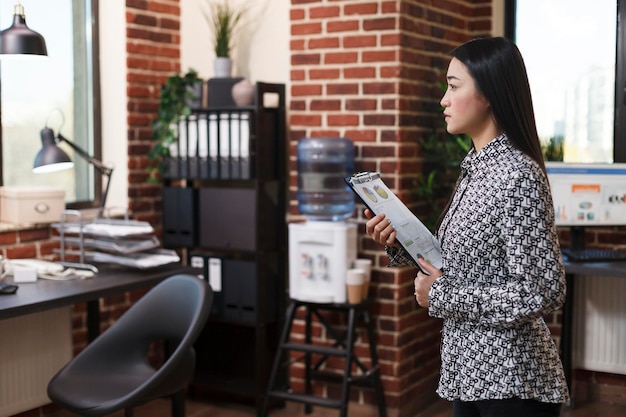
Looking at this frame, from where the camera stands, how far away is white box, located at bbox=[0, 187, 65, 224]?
3.67 m

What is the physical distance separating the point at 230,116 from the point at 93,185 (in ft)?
2.87

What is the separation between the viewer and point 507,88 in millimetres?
1920

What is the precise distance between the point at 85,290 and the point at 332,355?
1155mm

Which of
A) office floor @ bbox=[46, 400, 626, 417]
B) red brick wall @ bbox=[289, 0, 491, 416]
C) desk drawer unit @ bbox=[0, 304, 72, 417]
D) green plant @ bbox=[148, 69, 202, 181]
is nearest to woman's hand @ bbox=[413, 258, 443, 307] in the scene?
red brick wall @ bbox=[289, 0, 491, 416]

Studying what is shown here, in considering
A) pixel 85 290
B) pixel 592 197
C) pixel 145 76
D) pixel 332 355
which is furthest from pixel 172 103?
pixel 592 197

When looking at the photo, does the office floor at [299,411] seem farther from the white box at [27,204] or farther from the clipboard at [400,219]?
the clipboard at [400,219]

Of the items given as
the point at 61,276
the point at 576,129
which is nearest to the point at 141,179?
the point at 61,276

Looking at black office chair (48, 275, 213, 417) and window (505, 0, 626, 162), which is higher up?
window (505, 0, 626, 162)

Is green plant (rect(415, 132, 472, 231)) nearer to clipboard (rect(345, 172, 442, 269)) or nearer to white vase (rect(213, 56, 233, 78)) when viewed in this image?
white vase (rect(213, 56, 233, 78))

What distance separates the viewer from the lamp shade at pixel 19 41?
10.6ft

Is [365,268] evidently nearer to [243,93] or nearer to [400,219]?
[243,93]

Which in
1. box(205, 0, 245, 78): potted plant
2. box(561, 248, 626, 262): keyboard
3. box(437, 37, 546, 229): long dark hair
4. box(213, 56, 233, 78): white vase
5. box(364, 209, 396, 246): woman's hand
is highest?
box(205, 0, 245, 78): potted plant

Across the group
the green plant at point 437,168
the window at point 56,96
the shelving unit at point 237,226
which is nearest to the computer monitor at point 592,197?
the green plant at point 437,168

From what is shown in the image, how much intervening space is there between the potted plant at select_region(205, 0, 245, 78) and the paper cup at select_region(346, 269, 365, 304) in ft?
4.08
